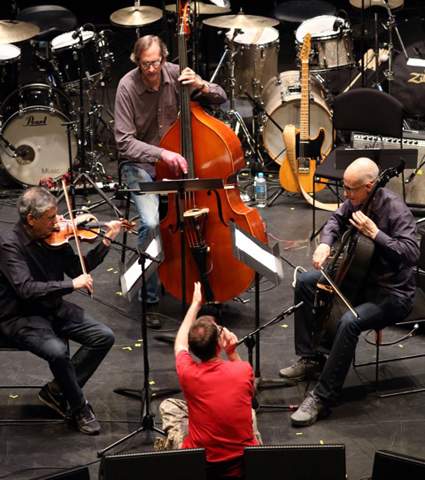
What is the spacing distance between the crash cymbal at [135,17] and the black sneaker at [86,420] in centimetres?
552

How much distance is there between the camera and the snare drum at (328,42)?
30.6 feet

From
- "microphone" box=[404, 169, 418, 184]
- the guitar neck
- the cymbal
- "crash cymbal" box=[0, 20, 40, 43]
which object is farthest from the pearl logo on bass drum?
"microphone" box=[404, 169, 418, 184]

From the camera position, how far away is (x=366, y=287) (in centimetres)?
548

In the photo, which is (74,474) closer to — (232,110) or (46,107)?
(46,107)

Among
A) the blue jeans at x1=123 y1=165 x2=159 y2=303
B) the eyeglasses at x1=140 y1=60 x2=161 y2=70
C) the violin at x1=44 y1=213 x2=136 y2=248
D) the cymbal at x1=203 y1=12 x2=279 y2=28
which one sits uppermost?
the eyeglasses at x1=140 y1=60 x2=161 y2=70

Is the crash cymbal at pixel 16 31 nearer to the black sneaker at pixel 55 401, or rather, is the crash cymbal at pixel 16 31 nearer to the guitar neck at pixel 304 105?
the guitar neck at pixel 304 105

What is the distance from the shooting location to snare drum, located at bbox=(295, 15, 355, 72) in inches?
367

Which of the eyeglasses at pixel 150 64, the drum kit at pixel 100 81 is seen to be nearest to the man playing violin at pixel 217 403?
the eyeglasses at pixel 150 64

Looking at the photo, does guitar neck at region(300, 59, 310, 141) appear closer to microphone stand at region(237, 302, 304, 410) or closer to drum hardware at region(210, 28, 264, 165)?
drum hardware at region(210, 28, 264, 165)

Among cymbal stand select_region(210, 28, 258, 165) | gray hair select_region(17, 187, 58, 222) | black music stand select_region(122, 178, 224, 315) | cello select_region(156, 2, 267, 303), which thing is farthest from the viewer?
cymbal stand select_region(210, 28, 258, 165)

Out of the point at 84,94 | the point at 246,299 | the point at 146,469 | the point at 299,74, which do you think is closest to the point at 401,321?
the point at 246,299

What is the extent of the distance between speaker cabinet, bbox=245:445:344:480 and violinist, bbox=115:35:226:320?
107 inches

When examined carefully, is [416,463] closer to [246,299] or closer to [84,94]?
[246,299]

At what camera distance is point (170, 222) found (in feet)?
19.9
